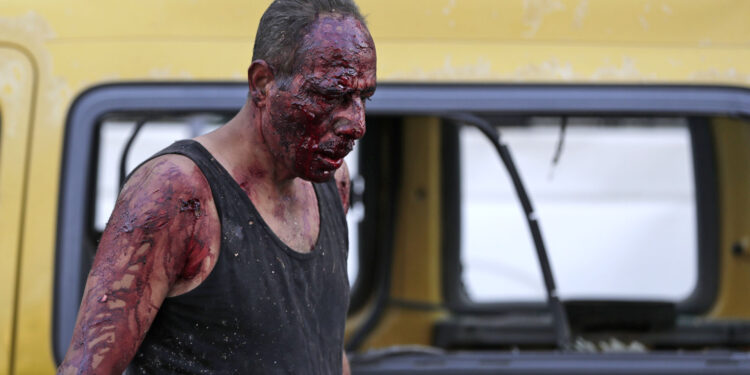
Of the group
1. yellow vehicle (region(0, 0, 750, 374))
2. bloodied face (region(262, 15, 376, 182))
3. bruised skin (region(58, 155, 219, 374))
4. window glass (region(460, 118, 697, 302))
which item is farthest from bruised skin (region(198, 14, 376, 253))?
window glass (region(460, 118, 697, 302))

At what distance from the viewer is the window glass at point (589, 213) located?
5.23m

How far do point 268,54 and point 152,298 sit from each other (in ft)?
1.57

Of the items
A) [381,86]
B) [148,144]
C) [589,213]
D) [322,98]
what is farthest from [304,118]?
[148,144]

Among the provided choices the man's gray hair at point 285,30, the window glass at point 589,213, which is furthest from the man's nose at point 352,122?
the window glass at point 589,213

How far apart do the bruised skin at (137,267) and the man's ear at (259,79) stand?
22 centimetres

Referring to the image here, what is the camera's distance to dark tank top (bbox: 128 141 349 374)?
1.44 metres

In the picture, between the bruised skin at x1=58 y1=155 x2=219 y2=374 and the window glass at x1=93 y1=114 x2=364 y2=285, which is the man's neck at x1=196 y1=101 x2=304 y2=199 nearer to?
the bruised skin at x1=58 y1=155 x2=219 y2=374

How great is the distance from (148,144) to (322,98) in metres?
6.37

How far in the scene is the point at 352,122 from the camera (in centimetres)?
151

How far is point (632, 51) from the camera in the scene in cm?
242

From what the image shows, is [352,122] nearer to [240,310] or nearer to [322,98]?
[322,98]

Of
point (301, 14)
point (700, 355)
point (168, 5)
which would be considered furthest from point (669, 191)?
point (301, 14)

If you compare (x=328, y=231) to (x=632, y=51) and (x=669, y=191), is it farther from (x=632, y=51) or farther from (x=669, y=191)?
(x=669, y=191)

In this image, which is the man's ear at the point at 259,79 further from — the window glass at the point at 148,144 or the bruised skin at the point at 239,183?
the window glass at the point at 148,144
